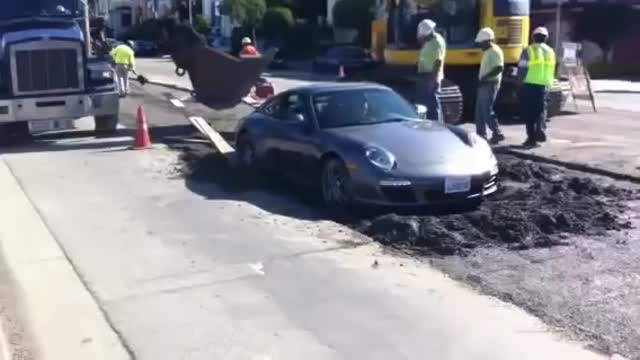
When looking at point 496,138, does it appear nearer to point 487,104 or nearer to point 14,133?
point 487,104

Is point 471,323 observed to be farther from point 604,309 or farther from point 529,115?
point 529,115

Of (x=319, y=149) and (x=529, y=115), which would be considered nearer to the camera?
(x=319, y=149)

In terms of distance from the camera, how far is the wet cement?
6598 mm

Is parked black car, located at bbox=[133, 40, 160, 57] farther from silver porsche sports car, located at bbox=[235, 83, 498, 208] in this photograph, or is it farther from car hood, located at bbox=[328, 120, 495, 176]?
car hood, located at bbox=[328, 120, 495, 176]

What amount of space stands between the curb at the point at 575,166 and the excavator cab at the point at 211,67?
5.48m

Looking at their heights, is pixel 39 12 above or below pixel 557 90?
above

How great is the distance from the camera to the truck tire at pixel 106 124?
60.7 feet

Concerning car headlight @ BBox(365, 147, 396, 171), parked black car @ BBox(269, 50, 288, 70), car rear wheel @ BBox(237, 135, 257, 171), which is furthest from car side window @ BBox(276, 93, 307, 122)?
parked black car @ BBox(269, 50, 288, 70)

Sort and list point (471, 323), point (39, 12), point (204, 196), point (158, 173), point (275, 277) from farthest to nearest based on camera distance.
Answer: point (39, 12)
point (158, 173)
point (204, 196)
point (275, 277)
point (471, 323)

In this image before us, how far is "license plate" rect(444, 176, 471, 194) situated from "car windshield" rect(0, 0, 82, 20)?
11072 mm

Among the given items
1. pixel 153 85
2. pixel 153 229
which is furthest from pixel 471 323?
pixel 153 85

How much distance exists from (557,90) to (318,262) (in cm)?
1383

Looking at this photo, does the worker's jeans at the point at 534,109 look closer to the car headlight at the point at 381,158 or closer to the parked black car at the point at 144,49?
the car headlight at the point at 381,158

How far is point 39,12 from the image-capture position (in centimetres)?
1831
